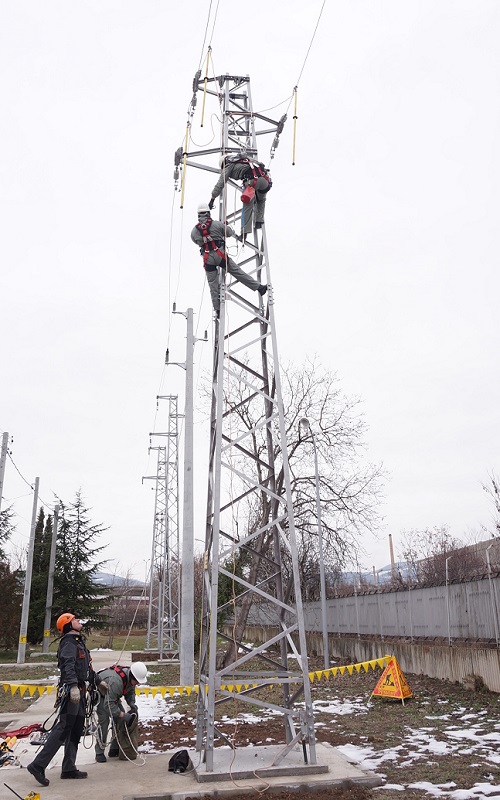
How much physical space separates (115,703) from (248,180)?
7.66m

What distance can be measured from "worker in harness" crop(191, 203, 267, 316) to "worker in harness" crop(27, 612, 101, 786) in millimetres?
5208

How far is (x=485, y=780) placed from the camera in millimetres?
8102

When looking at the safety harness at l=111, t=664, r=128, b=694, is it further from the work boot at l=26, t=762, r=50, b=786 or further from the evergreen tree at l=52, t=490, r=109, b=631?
the evergreen tree at l=52, t=490, r=109, b=631

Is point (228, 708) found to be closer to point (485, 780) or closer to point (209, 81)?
point (485, 780)

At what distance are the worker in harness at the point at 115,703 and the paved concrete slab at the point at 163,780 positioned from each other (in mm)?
228

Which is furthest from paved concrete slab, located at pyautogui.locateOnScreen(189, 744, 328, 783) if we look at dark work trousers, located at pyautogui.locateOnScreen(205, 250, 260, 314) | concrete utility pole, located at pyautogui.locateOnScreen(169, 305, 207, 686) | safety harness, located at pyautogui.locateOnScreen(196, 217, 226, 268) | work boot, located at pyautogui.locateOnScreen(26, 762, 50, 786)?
concrete utility pole, located at pyautogui.locateOnScreen(169, 305, 207, 686)

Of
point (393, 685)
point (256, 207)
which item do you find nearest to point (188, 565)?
point (393, 685)

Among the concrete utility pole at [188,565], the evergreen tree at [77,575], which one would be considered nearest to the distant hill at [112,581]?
the evergreen tree at [77,575]

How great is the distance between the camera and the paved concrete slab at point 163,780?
761 cm

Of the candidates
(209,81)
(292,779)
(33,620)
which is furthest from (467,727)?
(33,620)

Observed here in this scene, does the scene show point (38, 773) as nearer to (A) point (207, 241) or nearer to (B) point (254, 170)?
(A) point (207, 241)

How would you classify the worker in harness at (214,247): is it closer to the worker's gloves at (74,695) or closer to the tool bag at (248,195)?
the tool bag at (248,195)

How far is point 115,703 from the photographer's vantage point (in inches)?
374

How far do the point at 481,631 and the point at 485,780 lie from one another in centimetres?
814
